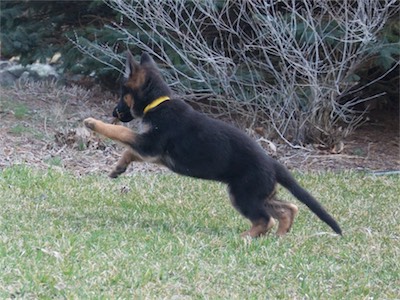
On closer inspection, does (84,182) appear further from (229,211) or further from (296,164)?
(296,164)

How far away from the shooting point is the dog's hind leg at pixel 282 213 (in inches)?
277

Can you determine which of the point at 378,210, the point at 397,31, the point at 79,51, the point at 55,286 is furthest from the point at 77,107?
the point at 55,286

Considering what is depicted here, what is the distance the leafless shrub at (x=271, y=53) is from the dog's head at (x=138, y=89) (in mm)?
2942

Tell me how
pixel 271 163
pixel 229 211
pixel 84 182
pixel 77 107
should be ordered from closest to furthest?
pixel 271 163 → pixel 229 211 → pixel 84 182 → pixel 77 107

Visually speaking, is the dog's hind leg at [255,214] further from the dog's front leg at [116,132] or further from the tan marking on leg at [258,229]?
the dog's front leg at [116,132]

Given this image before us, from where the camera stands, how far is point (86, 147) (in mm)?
10430

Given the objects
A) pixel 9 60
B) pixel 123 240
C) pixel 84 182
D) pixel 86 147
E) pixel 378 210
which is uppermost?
pixel 123 240

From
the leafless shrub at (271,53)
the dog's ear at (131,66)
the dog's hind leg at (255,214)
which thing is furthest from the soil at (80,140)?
the dog's hind leg at (255,214)

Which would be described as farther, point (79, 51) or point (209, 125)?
point (79, 51)

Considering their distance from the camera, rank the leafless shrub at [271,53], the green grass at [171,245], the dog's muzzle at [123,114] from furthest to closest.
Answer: the leafless shrub at [271,53] < the dog's muzzle at [123,114] < the green grass at [171,245]

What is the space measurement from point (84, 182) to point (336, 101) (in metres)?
4.29

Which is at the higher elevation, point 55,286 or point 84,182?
point 55,286

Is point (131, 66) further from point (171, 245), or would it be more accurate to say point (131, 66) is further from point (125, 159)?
point (171, 245)

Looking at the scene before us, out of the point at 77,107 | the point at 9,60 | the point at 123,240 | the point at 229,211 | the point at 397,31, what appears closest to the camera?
the point at 123,240
